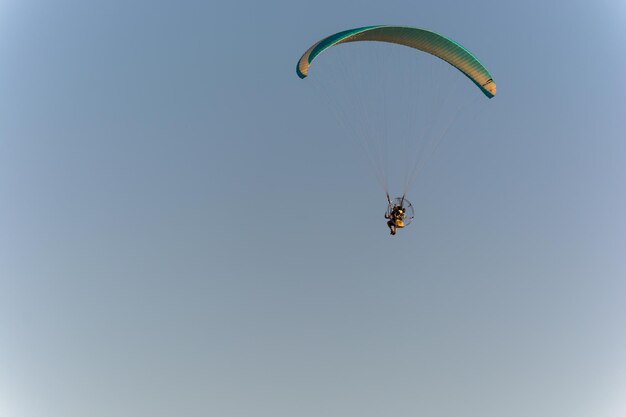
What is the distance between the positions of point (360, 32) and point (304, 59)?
254 cm

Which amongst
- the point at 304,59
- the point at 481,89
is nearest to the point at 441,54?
the point at 481,89

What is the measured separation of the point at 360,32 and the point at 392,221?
779 cm

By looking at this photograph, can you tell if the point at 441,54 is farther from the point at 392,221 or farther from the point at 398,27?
the point at 392,221

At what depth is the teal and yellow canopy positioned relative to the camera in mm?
39562

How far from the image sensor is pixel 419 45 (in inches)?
1619

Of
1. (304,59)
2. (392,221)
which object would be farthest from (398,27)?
(392,221)

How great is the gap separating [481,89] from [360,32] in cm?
617

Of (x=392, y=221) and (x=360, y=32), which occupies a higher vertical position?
(x=360, y=32)

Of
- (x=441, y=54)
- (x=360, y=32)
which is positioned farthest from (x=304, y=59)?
(x=441, y=54)

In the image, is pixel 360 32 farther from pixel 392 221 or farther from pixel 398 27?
pixel 392 221

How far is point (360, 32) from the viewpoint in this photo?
3953 centimetres

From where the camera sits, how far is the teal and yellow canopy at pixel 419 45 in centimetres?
3956

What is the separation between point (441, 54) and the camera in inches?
1626

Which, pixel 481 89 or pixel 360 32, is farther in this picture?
pixel 481 89
